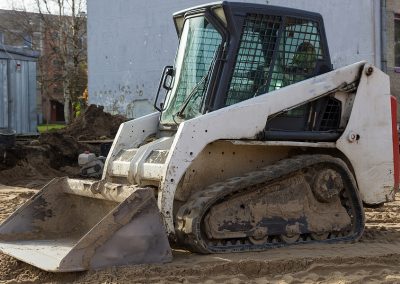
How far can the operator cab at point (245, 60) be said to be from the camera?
276 inches

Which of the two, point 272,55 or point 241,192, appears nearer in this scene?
point 241,192

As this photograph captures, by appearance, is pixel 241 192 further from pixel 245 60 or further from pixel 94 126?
pixel 94 126

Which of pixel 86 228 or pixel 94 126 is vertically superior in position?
pixel 94 126

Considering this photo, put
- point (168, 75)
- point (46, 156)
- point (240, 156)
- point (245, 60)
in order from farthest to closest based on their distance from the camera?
point (46, 156) → point (168, 75) → point (245, 60) → point (240, 156)

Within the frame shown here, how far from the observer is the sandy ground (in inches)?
220

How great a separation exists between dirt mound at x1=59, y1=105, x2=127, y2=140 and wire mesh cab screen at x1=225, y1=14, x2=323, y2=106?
484 inches

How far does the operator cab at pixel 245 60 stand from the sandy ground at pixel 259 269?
136 cm

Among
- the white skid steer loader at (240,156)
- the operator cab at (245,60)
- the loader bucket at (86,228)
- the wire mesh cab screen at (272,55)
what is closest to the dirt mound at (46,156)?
the loader bucket at (86,228)

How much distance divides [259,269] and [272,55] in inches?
97.1

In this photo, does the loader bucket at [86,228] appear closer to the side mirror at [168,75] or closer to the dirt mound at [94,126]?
the side mirror at [168,75]

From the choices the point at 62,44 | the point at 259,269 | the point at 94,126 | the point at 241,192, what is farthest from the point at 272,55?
the point at 62,44

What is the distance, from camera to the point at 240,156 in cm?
694

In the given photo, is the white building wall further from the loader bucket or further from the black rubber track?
the loader bucket

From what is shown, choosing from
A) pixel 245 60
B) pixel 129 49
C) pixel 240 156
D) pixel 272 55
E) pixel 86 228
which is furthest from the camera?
pixel 129 49
